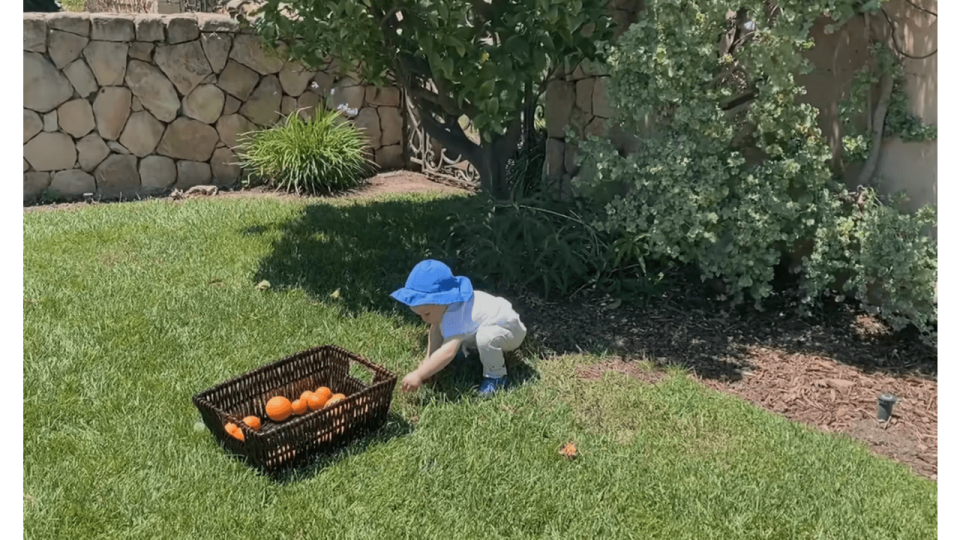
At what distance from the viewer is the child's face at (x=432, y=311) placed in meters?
3.43

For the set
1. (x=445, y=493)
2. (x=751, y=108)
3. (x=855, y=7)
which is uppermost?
(x=855, y=7)

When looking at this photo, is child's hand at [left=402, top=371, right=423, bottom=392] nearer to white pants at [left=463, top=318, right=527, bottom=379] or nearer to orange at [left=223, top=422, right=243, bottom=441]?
white pants at [left=463, top=318, right=527, bottom=379]

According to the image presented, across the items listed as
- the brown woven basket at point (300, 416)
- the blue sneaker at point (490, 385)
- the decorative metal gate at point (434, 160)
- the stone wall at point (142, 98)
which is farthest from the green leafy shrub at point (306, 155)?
the blue sneaker at point (490, 385)

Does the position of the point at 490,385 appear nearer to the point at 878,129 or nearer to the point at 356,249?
the point at 356,249

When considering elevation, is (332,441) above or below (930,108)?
below

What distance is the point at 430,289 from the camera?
341 centimetres

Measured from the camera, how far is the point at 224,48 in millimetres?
7980

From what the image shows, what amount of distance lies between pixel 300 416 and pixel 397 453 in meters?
0.46

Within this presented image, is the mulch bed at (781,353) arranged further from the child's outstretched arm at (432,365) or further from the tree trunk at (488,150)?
the tree trunk at (488,150)

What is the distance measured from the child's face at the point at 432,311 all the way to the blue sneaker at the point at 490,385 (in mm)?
385

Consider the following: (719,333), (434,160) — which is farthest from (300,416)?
(434,160)

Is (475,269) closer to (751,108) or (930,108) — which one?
(751,108)

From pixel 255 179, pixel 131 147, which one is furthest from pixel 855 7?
pixel 131 147
